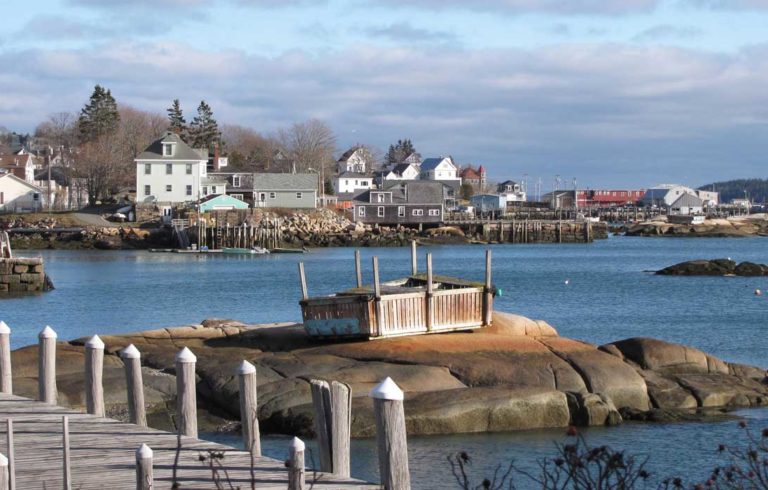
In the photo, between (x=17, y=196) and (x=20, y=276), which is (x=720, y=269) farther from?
(x=17, y=196)

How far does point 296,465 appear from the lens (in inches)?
349

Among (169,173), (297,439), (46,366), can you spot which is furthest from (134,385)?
(169,173)

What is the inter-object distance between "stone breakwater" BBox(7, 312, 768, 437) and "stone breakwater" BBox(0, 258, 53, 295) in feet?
105

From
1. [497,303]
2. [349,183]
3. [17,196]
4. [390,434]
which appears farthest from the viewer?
[349,183]

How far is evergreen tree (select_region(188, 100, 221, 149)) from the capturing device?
142m

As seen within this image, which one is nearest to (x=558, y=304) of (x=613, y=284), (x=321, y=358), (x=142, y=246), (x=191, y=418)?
(x=613, y=284)

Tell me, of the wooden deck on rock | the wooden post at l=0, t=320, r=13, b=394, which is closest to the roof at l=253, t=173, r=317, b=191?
the wooden post at l=0, t=320, r=13, b=394

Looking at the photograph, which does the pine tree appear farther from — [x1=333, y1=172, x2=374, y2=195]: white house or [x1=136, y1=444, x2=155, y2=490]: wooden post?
[x1=136, y1=444, x2=155, y2=490]: wooden post

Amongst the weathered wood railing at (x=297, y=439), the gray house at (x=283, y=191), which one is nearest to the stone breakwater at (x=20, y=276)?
the weathered wood railing at (x=297, y=439)

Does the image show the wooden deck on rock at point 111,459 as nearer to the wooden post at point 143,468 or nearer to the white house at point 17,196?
the wooden post at point 143,468

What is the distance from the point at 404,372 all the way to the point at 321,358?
6.92 feet

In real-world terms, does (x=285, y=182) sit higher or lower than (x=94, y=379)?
higher

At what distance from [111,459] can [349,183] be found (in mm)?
135848

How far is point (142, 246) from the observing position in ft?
320
